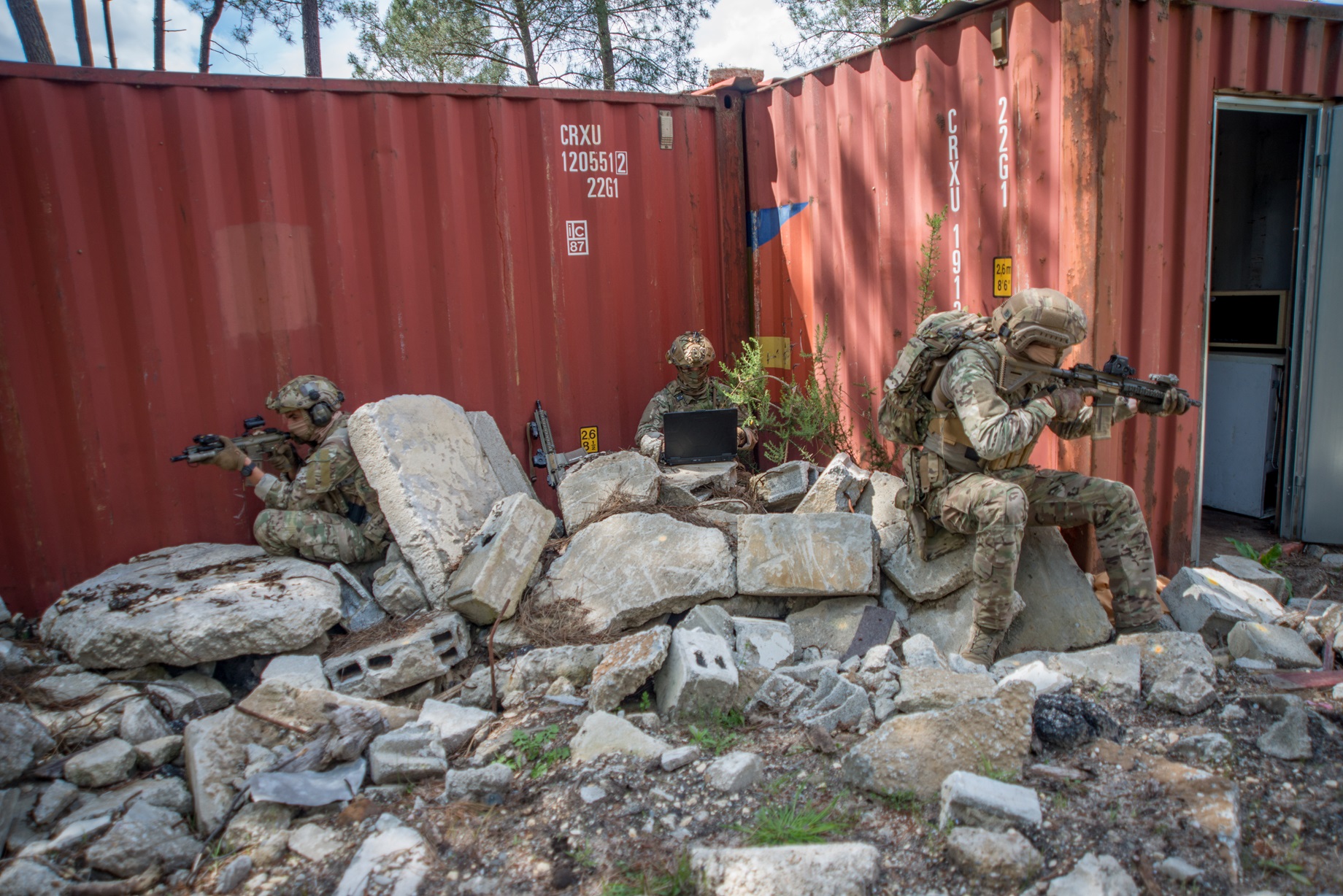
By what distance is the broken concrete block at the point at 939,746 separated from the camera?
2438mm

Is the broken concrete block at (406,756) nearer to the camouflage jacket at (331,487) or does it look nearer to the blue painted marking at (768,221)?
the camouflage jacket at (331,487)

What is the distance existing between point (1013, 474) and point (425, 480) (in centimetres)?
268

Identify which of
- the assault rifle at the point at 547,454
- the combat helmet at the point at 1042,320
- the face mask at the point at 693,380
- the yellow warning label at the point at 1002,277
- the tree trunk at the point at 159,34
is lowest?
the assault rifle at the point at 547,454

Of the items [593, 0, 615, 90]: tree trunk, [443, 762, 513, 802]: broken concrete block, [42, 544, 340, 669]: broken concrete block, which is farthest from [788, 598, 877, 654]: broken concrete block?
[593, 0, 615, 90]: tree trunk

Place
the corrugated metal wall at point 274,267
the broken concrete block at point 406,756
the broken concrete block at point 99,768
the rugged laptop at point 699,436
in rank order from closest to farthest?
the broken concrete block at point 406,756 < the broken concrete block at point 99,768 < the corrugated metal wall at point 274,267 < the rugged laptop at point 699,436

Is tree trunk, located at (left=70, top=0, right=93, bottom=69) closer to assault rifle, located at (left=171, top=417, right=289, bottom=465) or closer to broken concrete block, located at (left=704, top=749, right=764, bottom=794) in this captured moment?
assault rifle, located at (left=171, top=417, right=289, bottom=465)

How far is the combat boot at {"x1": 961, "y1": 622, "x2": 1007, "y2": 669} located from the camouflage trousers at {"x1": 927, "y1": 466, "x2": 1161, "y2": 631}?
0.04 m

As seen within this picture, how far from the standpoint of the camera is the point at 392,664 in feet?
11.3

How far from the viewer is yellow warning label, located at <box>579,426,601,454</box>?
546 centimetres

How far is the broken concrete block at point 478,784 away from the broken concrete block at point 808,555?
1.49 meters

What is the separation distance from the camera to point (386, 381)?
16.2 feet

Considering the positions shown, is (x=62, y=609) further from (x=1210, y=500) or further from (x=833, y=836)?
(x=1210, y=500)

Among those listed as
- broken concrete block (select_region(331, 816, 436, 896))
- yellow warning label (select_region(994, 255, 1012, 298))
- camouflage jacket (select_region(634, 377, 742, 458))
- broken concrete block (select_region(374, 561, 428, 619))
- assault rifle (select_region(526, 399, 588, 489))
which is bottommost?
broken concrete block (select_region(331, 816, 436, 896))

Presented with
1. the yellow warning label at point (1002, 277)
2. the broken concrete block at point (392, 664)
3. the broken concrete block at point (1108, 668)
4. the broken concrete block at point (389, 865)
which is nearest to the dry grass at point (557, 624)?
the broken concrete block at point (392, 664)
